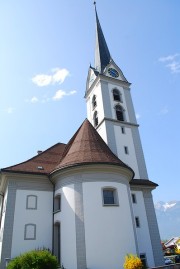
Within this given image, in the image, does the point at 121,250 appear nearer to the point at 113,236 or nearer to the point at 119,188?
the point at 113,236

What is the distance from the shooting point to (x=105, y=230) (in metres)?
15.3

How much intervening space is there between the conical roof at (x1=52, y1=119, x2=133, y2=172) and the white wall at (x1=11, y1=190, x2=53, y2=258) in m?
2.75

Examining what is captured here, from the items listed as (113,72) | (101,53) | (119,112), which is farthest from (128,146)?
(101,53)

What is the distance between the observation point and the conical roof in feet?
56.9

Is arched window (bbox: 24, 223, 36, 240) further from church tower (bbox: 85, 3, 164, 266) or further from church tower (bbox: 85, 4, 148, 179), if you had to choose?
church tower (bbox: 85, 4, 148, 179)

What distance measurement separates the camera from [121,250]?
49.4 ft

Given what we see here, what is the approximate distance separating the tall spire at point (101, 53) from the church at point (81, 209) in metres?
11.8

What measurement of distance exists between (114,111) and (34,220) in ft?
45.8

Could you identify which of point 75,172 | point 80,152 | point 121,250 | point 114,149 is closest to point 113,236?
point 121,250

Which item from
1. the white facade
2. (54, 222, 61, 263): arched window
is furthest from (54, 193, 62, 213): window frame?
(54, 222, 61, 263): arched window

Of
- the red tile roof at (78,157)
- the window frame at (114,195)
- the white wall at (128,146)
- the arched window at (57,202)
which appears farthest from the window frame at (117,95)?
the arched window at (57,202)

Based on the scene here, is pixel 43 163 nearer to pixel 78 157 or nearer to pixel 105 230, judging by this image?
pixel 78 157

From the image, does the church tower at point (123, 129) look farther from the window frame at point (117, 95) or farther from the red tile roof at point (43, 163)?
the red tile roof at point (43, 163)

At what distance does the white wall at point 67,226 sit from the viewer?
15031mm
